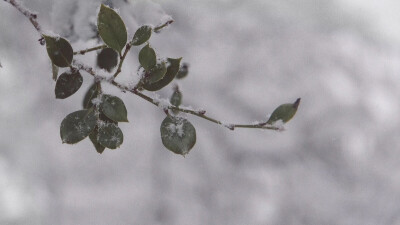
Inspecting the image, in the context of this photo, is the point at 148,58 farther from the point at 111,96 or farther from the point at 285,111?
the point at 285,111

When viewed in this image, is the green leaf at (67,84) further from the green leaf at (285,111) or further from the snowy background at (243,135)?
the snowy background at (243,135)

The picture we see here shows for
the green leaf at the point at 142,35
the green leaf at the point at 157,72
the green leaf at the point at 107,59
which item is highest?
the green leaf at the point at 107,59

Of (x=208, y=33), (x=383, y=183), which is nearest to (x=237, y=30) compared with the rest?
(x=208, y=33)

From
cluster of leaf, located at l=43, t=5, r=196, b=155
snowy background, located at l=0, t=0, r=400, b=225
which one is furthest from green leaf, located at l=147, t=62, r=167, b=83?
snowy background, located at l=0, t=0, r=400, b=225

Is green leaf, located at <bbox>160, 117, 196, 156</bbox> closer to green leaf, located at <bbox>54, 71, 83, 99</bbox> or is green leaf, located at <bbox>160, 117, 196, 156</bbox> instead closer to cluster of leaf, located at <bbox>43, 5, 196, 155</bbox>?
cluster of leaf, located at <bbox>43, 5, 196, 155</bbox>

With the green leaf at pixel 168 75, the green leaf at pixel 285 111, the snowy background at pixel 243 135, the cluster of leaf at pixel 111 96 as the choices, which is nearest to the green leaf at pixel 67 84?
the cluster of leaf at pixel 111 96

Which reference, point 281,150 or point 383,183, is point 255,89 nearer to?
point 281,150
